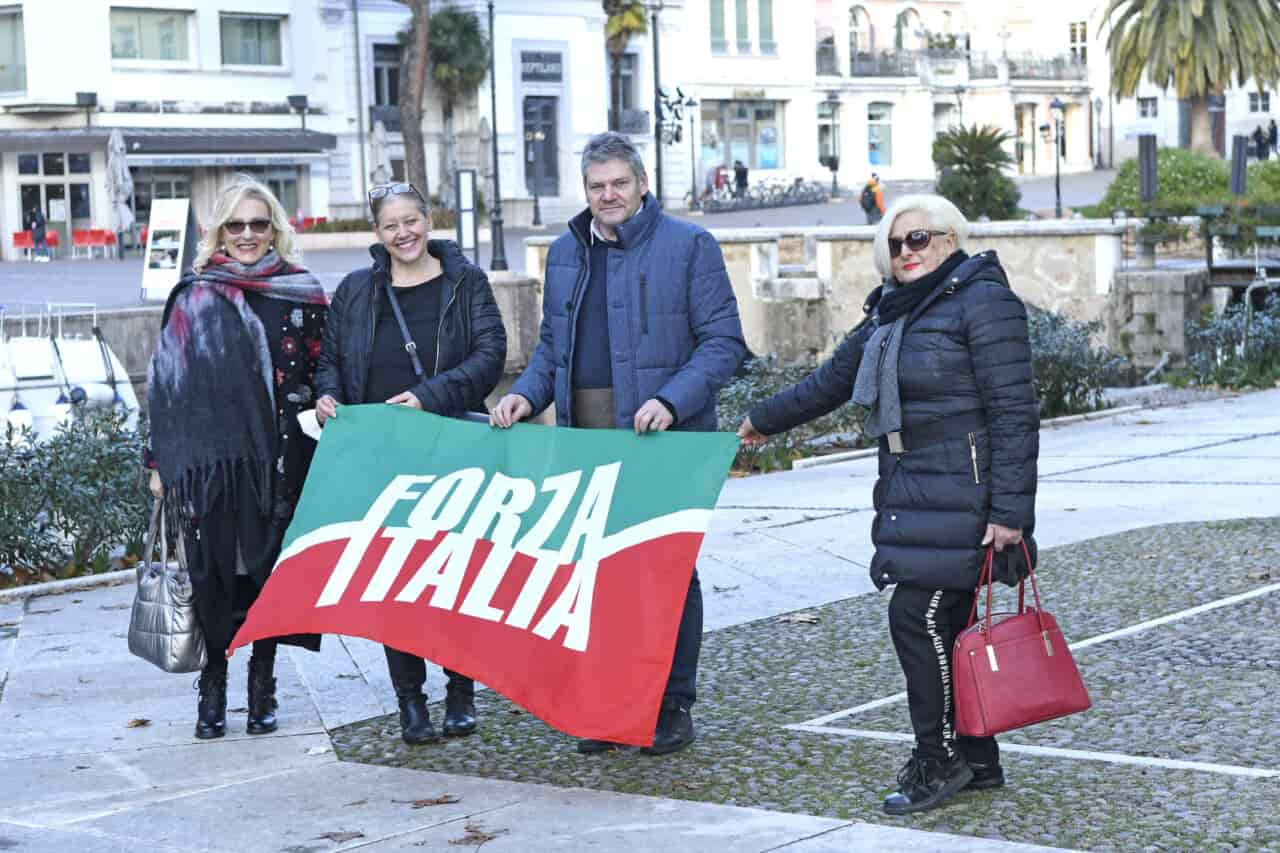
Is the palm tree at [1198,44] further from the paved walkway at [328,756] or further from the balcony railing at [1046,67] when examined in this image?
the paved walkway at [328,756]

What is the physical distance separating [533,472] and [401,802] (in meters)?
1.14

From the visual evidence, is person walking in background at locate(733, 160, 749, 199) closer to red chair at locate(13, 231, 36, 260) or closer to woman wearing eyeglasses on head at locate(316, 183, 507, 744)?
red chair at locate(13, 231, 36, 260)

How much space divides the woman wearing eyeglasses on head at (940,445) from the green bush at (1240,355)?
A: 14.3m

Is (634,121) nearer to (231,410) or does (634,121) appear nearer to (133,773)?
(231,410)

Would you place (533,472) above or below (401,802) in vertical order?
above

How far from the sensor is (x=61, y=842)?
229 inches

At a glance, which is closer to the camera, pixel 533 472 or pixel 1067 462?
pixel 533 472

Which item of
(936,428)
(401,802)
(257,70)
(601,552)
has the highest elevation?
(257,70)

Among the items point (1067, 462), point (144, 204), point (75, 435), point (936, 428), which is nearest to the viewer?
point (936, 428)

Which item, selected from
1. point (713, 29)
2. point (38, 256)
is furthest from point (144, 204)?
point (713, 29)

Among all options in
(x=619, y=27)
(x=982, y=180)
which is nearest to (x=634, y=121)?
(x=619, y=27)

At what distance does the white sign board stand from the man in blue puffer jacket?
17004 millimetres

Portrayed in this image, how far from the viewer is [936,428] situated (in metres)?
5.69

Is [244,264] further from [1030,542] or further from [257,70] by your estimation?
[257,70]
